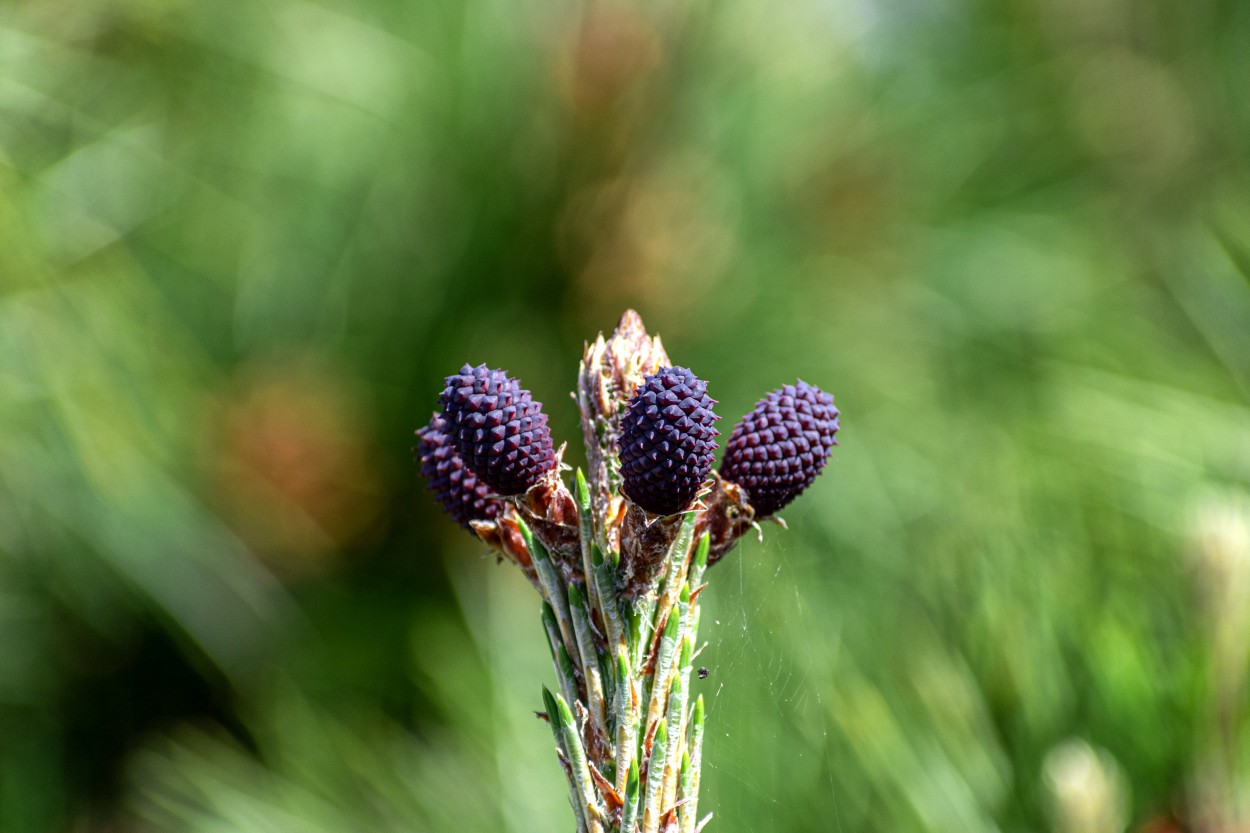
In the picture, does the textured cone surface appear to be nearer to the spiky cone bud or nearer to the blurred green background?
the spiky cone bud

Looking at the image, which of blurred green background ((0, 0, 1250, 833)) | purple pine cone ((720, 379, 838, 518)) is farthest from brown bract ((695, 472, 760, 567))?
blurred green background ((0, 0, 1250, 833))

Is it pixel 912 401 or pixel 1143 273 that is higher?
pixel 1143 273

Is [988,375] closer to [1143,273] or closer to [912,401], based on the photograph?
[912,401]

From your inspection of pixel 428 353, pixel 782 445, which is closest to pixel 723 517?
pixel 782 445

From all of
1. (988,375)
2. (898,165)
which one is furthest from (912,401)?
(898,165)

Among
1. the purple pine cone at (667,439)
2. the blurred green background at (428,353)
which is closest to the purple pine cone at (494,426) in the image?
the purple pine cone at (667,439)

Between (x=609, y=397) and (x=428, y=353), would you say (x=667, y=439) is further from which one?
(x=428, y=353)

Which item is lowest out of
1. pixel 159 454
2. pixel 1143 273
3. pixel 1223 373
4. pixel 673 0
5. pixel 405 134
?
pixel 1223 373
